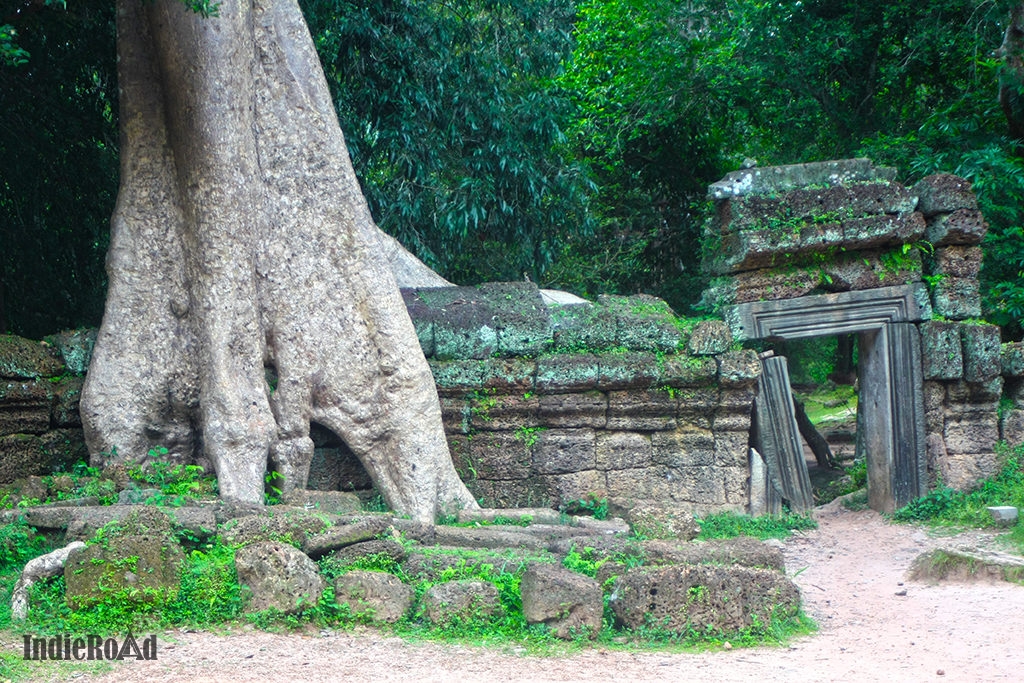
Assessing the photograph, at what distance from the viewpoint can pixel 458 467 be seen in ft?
24.8

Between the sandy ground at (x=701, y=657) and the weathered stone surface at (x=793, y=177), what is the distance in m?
3.89

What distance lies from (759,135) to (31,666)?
1159 centimetres

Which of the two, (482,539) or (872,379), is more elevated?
(872,379)

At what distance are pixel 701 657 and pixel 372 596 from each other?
1.52 m

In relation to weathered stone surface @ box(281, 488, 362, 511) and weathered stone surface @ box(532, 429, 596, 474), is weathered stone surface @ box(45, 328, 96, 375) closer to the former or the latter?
weathered stone surface @ box(281, 488, 362, 511)

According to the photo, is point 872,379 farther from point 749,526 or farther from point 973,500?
point 749,526

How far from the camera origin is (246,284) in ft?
21.4

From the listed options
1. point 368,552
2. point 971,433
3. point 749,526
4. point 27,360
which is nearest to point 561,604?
point 368,552

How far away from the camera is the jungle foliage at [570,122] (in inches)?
360

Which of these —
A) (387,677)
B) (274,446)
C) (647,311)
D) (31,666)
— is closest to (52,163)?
(274,446)

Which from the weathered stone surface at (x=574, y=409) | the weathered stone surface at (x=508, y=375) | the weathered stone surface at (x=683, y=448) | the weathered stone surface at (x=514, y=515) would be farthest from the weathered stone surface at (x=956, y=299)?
the weathered stone surface at (x=514, y=515)

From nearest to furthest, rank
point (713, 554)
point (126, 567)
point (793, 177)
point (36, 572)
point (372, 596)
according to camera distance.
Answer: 1. point (126, 567)
2. point (36, 572)
3. point (372, 596)
4. point (713, 554)
5. point (793, 177)

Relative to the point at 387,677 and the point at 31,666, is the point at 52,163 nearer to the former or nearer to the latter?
the point at 31,666

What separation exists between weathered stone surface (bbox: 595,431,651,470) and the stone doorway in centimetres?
121
